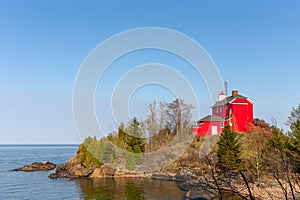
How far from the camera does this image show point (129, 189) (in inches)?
1067

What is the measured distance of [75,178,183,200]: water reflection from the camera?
78.6 feet

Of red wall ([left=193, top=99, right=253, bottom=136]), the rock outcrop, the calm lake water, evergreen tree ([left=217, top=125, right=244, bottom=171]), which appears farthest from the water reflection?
the rock outcrop

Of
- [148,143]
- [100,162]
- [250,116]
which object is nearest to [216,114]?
[250,116]

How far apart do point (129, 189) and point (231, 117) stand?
60.0 ft

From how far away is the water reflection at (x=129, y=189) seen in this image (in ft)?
78.6

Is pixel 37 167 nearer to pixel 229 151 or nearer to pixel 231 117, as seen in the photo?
pixel 231 117

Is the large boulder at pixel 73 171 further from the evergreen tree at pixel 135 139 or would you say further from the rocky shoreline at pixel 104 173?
the evergreen tree at pixel 135 139

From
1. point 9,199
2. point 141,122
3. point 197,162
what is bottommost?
point 9,199

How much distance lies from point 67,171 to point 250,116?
2683 cm

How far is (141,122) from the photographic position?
140 feet

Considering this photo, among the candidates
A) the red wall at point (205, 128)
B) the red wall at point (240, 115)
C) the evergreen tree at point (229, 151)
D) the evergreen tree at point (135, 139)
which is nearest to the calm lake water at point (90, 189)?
the evergreen tree at point (229, 151)

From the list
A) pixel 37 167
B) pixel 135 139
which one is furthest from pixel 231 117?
pixel 37 167

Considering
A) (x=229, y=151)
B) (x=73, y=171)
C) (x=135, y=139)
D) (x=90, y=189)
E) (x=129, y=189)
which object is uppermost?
(x=135, y=139)

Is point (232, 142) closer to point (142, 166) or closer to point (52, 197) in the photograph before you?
point (142, 166)
